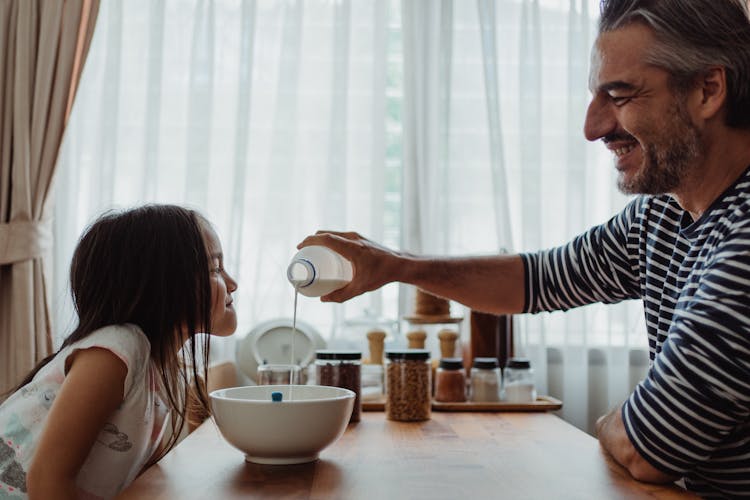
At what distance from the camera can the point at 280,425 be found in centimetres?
107

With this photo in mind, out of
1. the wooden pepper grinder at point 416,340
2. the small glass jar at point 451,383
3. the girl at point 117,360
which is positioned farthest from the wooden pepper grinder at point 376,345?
the girl at point 117,360

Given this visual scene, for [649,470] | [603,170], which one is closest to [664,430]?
[649,470]

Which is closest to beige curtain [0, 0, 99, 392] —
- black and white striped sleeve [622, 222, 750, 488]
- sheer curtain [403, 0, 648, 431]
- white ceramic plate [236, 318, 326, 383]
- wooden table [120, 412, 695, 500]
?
white ceramic plate [236, 318, 326, 383]

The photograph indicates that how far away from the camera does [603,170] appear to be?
8.80 ft

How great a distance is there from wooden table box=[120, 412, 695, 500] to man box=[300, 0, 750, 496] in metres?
0.08

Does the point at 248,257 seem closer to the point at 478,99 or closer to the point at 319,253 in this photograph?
the point at 478,99

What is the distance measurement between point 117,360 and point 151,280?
0.22m

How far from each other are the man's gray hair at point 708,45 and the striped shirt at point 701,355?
0.47 feet

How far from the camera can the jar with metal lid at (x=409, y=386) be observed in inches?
61.6

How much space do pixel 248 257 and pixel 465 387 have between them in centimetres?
107

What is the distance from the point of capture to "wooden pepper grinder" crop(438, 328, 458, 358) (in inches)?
79.9

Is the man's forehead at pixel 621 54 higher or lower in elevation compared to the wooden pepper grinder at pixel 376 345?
higher

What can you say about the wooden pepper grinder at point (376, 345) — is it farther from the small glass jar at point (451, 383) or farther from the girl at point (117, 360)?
the girl at point (117, 360)

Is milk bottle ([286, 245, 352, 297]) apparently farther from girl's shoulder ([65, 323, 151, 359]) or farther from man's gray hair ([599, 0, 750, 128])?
man's gray hair ([599, 0, 750, 128])
